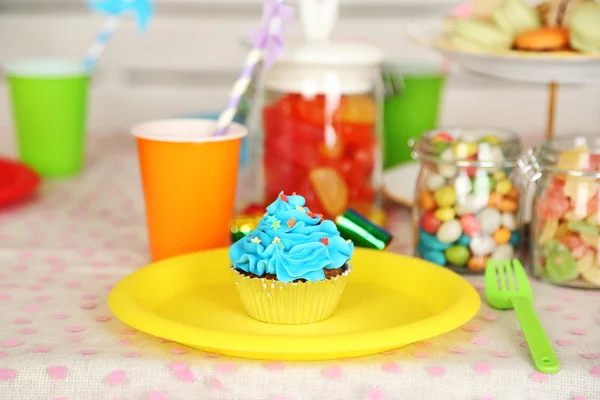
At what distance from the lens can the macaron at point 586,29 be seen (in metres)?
0.92

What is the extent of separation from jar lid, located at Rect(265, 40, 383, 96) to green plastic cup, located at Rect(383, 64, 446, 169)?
12.1 inches

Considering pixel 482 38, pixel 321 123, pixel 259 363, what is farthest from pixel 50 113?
pixel 259 363

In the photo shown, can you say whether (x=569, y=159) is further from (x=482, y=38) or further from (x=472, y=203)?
(x=482, y=38)

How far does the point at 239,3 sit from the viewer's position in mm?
1854

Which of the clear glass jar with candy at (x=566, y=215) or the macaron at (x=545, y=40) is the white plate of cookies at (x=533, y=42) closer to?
the macaron at (x=545, y=40)

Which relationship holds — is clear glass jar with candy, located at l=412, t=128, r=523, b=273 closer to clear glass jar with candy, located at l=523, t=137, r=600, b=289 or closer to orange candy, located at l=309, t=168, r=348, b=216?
clear glass jar with candy, located at l=523, t=137, r=600, b=289

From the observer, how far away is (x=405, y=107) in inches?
52.2

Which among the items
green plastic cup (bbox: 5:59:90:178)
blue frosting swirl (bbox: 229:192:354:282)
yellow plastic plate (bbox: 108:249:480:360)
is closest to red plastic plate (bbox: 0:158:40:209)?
green plastic cup (bbox: 5:59:90:178)

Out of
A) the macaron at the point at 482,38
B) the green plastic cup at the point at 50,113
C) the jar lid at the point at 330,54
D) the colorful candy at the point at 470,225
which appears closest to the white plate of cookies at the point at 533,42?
the macaron at the point at 482,38

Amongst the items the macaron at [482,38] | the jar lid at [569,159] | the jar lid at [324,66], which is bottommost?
the jar lid at [569,159]

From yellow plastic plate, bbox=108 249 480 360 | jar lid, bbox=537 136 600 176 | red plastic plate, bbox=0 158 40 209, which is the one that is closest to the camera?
yellow plastic plate, bbox=108 249 480 360

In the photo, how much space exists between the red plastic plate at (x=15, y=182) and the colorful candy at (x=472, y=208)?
1.93 feet

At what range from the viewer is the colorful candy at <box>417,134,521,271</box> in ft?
2.85

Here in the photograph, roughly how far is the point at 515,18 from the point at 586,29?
118 millimetres
